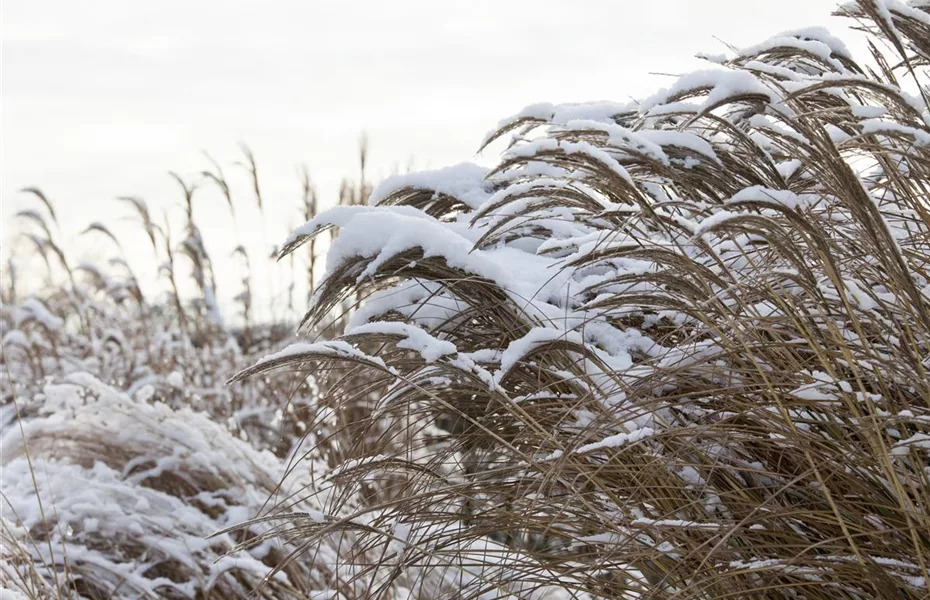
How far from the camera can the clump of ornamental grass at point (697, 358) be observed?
4.19ft

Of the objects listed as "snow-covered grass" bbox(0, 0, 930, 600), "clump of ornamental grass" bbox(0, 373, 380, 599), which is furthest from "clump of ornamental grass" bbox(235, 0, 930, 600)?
"clump of ornamental grass" bbox(0, 373, 380, 599)

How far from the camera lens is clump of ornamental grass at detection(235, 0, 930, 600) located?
1.28 meters

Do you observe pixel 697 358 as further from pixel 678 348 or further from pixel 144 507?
pixel 144 507

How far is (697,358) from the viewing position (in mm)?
1464

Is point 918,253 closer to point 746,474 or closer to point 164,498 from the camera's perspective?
point 746,474

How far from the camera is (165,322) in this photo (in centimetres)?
655

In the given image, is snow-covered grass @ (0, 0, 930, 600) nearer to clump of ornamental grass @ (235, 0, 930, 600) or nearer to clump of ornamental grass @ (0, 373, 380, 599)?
clump of ornamental grass @ (235, 0, 930, 600)

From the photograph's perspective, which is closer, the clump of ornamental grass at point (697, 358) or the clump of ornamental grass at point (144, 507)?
the clump of ornamental grass at point (697, 358)

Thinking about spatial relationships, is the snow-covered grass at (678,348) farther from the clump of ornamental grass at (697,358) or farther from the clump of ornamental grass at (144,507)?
the clump of ornamental grass at (144,507)

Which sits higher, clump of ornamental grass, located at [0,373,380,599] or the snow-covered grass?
the snow-covered grass

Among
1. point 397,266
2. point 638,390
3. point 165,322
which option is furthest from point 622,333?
point 165,322

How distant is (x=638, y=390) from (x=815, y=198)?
63 centimetres

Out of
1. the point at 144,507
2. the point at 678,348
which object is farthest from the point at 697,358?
the point at 144,507

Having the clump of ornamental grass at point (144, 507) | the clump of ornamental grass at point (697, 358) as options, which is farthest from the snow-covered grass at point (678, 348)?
the clump of ornamental grass at point (144, 507)
